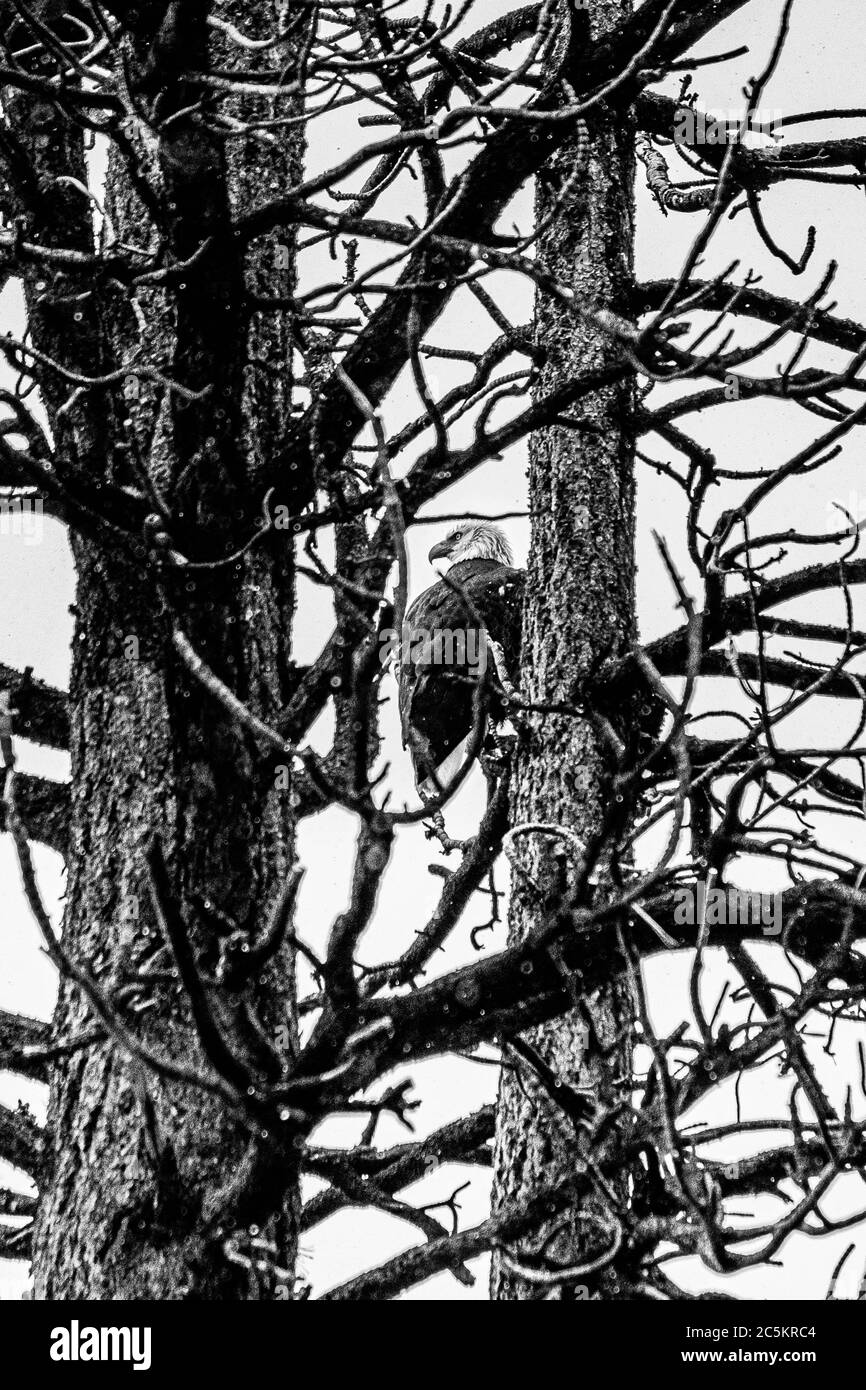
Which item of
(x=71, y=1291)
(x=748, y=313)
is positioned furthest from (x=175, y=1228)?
(x=748, y=313)

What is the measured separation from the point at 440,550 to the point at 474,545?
0.29m

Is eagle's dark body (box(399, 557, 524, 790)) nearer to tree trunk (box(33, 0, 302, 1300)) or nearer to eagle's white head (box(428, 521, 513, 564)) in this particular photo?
eagle's white head (box(428, 521, 513, 564))

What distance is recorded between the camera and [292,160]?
14.2 ft

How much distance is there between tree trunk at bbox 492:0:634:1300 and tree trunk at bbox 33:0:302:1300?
165 centimetres

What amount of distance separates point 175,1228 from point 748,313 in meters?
4.33

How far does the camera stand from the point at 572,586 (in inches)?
222

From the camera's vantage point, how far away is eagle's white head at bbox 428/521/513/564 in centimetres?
929

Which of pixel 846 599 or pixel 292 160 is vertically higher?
A: pixel 292 160

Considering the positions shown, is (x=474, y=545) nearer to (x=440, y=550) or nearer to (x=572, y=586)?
(x=440, y=550)

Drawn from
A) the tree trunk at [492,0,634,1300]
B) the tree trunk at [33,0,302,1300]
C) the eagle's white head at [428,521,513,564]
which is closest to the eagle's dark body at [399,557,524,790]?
the tree trunk at [492,0,634,1300]

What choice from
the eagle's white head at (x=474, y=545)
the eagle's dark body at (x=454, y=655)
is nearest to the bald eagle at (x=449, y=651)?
the eagle's dark body at (x=454, y=655)

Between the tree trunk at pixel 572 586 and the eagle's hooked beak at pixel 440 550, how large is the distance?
3.39 m

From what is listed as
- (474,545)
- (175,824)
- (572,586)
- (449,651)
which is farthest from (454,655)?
(175,824)
